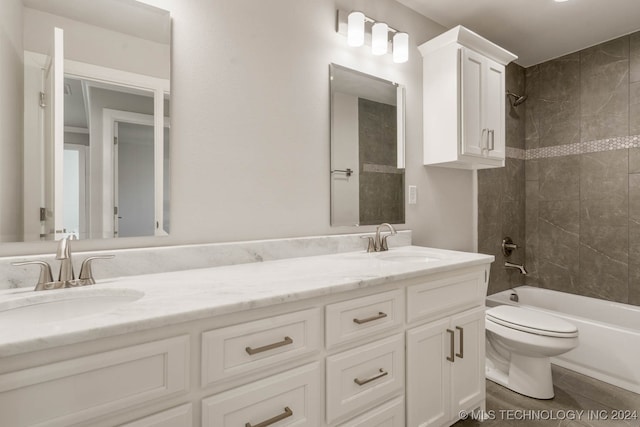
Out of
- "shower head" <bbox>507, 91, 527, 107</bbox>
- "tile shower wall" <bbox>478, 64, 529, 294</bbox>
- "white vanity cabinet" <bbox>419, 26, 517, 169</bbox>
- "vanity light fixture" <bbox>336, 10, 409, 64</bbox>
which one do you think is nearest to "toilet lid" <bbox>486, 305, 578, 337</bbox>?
"tile shower wall" <bbox>478, 64, 529, 294</bbox>

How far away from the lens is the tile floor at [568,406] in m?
1.66

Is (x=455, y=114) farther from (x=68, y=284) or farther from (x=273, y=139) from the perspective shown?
(x=68, y=284)

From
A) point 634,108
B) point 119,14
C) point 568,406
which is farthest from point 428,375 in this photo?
point 634,108

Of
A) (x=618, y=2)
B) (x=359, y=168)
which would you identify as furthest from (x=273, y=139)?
(x=618, y=2)

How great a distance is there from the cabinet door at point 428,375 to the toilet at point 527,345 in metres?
0.74

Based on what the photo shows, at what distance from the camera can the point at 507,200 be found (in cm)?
296

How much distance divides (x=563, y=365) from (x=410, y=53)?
2.41m

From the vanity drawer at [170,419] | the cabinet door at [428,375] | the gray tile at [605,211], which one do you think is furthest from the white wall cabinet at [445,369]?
the gray tile at [605,211]

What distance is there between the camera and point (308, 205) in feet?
5.53

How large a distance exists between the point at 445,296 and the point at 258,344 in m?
0.90

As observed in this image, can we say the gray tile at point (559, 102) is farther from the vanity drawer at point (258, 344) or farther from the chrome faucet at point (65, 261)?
the chrome faucet at point (65, 261)

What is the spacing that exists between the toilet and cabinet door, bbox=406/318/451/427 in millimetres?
743

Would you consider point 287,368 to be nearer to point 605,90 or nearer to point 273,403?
point 273,403

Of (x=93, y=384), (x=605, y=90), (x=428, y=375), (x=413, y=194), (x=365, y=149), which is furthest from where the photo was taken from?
(x=605, y=90)
